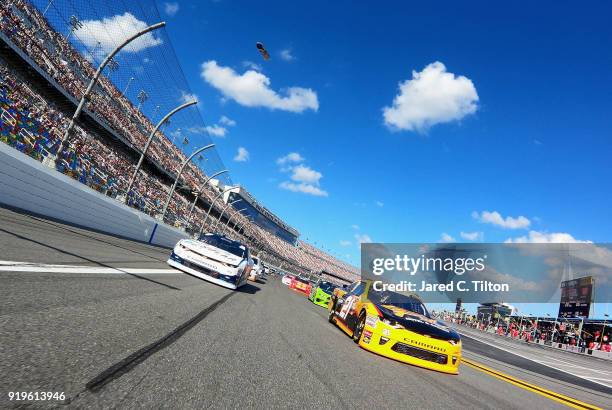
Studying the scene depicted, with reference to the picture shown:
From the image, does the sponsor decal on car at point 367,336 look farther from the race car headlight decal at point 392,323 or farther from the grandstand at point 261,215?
the grandstand at point 261,215

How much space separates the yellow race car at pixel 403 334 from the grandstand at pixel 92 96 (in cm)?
882

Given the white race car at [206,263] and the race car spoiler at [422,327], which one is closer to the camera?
the race car spoiler at [422,327]

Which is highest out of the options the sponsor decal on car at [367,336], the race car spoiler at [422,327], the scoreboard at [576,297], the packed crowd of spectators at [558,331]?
the scoreboard at [576,297]

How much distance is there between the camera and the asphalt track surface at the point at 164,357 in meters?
2.03

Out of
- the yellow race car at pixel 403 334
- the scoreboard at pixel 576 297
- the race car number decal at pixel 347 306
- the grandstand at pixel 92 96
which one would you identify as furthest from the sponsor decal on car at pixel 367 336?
the scoreboard at pixel 576 297

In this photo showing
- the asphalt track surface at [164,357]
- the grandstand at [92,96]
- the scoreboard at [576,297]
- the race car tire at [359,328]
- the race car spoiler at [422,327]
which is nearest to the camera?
the asphalt track surface at [164,357]

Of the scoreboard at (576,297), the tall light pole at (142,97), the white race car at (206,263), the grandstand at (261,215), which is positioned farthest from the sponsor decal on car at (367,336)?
the grandstand at (261,215)

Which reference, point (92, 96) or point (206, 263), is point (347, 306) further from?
point (92, 96)

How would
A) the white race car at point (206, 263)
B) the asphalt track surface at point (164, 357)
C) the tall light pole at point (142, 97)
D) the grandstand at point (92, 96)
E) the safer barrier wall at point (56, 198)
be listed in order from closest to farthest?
1. the asphalt track surface at point (164, 357)
2. the white race car at point (206, 263)
3. the safer barrier wall at point (56, 198)
4. the grandstand at point (92, 96)
5. the tall light pole at point (142, 97)

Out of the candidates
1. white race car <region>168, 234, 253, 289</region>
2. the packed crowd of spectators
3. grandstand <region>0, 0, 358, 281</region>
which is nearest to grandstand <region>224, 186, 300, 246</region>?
grandstand <region>0, 0, 358, 281</region>

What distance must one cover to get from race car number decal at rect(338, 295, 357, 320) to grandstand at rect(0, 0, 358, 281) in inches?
293

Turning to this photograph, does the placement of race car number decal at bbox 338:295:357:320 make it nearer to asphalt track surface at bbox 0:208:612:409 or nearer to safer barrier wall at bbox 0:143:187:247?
asphalt track surface at bbox 0:208:612:409

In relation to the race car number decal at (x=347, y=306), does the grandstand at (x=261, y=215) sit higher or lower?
higher

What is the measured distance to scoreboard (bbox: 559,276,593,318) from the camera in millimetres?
38000
